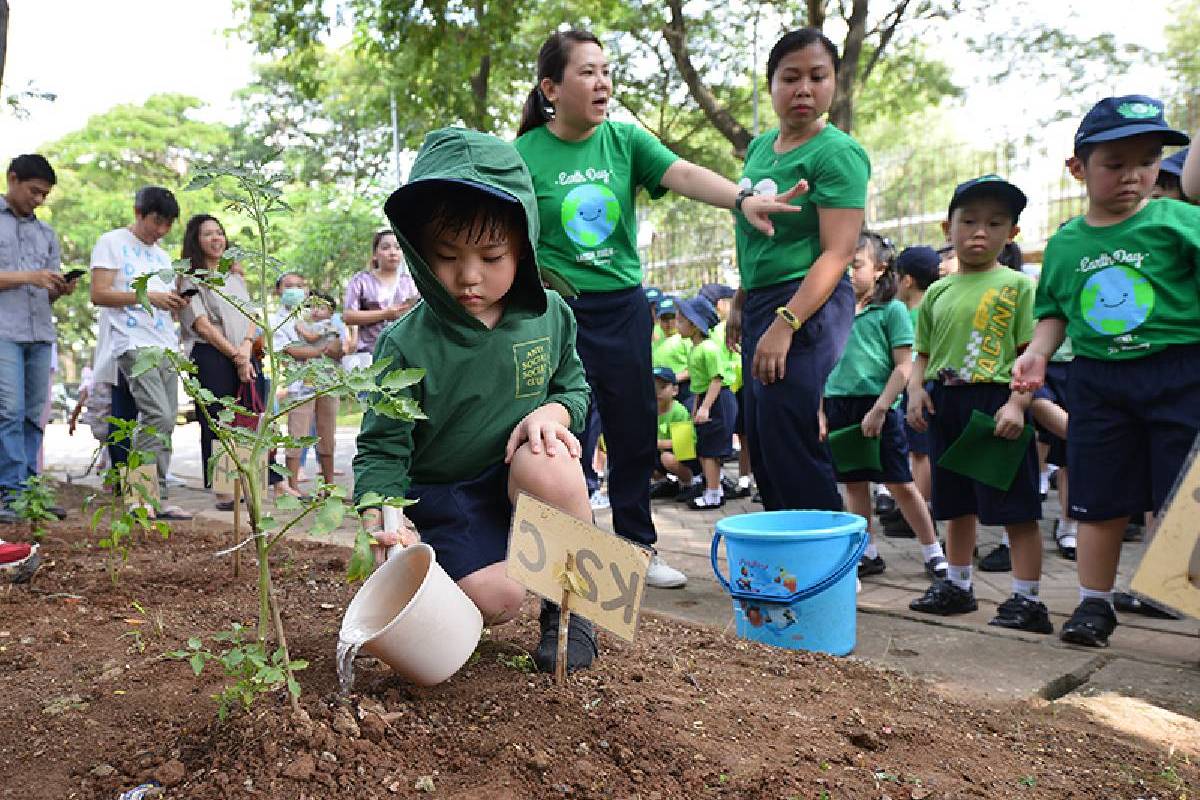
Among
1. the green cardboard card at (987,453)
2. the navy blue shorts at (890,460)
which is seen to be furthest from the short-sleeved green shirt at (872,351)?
the green cardboard card at (987,453)

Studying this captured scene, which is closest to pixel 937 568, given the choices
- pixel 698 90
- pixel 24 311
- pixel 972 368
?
pixel 972 368

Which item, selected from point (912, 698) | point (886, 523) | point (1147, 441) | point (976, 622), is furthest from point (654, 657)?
point (886, 523)

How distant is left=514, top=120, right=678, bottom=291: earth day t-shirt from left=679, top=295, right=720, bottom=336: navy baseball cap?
3.66m

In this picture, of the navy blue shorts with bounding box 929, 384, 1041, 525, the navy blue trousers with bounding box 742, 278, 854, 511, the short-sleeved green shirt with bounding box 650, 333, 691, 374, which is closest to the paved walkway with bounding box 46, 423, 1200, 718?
the navy blue shorts with bounding box 929, 384, 1041, 525

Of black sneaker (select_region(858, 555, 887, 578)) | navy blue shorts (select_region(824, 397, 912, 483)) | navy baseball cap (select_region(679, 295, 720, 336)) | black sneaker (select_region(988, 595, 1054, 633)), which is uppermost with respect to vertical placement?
navy baseball cap (select_region(679, 295, 720, 336))

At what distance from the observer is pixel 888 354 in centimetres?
443

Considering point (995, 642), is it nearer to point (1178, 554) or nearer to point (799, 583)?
point (799, 583)

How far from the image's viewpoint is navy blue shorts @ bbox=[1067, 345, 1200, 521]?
2762 millimetres

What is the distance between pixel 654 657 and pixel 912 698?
0.59 metres

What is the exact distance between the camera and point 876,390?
4.36 meters

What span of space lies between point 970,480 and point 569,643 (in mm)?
1945

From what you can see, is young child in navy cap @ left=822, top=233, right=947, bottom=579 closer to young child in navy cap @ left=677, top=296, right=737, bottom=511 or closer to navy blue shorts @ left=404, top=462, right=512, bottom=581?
young child in navy cap @ left=677, top=296, right=737, bottom=511

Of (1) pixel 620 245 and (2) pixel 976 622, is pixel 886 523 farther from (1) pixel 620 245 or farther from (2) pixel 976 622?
(1) pixel 620 245

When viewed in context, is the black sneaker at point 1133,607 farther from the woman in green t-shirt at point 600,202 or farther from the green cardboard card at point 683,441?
the green cardboard card at point 683,441
